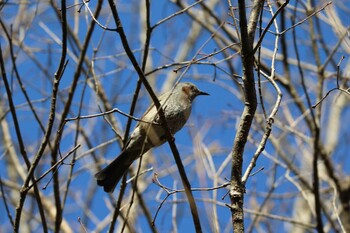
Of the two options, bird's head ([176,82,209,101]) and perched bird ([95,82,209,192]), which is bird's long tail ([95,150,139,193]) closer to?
perched bird ([95,82,209,192])

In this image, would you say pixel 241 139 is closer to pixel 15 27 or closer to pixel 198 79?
pixel 198 79

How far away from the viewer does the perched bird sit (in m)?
5.16

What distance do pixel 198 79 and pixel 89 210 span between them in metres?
2.10

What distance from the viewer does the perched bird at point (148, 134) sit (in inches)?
203

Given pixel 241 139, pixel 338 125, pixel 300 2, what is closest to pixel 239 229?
pixel 241 139

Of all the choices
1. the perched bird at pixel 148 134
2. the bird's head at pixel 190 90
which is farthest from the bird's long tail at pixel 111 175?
the bird's head at pixel 190 90

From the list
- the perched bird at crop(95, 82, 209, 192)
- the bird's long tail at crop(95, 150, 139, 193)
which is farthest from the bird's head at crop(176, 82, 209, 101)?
the bird's long tail at crop(95, 150, 139, 193)

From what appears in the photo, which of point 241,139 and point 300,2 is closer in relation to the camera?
point 241,139

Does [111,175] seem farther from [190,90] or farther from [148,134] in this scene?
[190,90]

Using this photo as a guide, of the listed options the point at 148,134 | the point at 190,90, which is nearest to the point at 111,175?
the point at 148,134

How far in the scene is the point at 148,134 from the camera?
4992 mm

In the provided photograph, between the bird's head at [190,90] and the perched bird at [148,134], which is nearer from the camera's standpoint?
the perched bird at [148,134]

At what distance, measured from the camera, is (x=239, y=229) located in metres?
3.14

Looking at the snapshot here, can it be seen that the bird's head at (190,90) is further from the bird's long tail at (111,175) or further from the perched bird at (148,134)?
the bird's long tail at (111,175)
